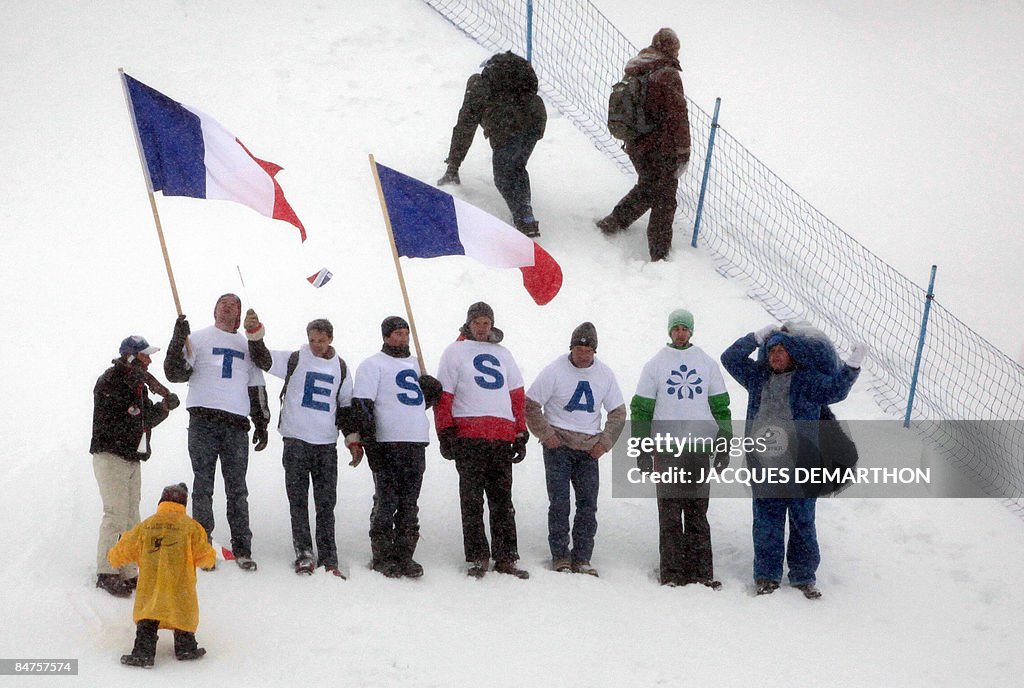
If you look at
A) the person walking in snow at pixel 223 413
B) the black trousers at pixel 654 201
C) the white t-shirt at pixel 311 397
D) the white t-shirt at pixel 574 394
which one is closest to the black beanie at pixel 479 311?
the white t-shirt at pixel 574 394

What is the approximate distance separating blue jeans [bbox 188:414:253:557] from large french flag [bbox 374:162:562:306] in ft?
5.34

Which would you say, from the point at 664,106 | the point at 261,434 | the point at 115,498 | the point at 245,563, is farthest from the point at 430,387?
the point at 664,106

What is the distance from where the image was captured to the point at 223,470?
848 centimetres

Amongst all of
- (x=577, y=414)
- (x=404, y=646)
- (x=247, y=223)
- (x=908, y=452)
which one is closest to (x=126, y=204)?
(x=247, y=223)

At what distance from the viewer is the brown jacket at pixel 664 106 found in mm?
11320

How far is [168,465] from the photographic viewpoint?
30.8 feet

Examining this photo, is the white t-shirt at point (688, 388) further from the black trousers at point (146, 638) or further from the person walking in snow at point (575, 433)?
the black trousers at point (146, 638)

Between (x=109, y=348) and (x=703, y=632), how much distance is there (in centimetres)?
516

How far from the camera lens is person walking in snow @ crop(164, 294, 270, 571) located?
8352 millimetres

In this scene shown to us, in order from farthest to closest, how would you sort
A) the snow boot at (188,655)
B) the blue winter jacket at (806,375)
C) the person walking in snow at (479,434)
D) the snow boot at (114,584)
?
the blue winter jacket at (806,375)
the person walking in snow at (479,434)
the snow boot at (114,584)
the snow boot at (188,655)

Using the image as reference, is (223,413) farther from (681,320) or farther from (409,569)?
(681,320)

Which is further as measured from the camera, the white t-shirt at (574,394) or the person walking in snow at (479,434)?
the white t-shirt at (574,394)

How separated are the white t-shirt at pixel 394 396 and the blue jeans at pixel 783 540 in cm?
230

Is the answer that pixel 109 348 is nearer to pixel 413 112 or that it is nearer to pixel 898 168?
pixel 413 112
